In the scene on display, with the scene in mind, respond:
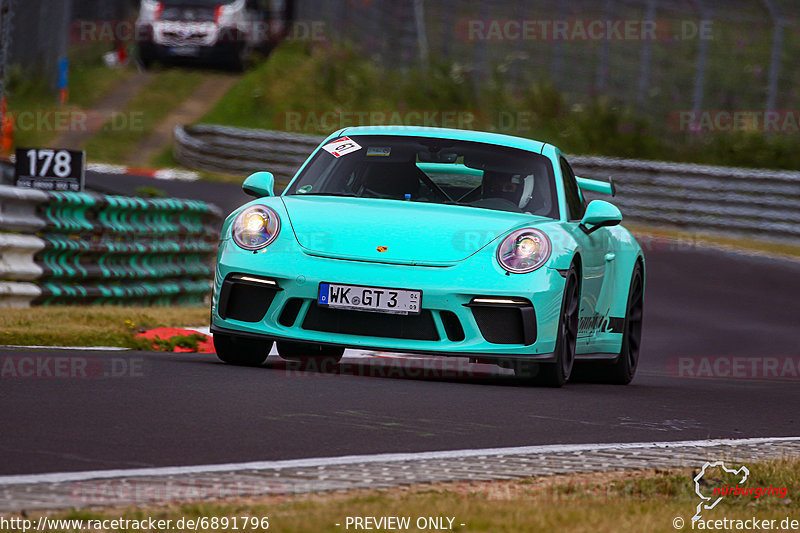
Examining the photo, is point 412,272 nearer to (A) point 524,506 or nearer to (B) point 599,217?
(B) point 599,217

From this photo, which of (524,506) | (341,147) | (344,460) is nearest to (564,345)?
(341,147)

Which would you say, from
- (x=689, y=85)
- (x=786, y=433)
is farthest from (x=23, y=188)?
(x=689, y=85)

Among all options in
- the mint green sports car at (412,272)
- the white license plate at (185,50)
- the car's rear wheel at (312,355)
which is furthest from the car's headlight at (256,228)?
the white license plate at (185,50)

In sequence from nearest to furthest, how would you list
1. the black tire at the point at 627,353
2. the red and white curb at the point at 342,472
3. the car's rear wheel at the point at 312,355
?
the red and white curb at the point at 342,472 → the car's rear wheel at the point at 312,355 → the black tire at the point at 627,353

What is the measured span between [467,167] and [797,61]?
53.3 feet

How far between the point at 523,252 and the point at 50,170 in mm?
4931

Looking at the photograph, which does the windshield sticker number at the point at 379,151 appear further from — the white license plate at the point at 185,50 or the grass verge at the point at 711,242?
the white license plate at the point at 185,50

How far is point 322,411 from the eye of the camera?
6484mm

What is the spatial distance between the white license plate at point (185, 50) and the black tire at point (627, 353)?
90.8ft

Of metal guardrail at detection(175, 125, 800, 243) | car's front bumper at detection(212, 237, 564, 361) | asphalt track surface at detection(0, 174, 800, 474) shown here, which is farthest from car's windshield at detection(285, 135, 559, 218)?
metal guardrail at detection(175, 125, 800, 243)

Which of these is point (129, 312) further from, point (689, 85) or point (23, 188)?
point (689, 85)

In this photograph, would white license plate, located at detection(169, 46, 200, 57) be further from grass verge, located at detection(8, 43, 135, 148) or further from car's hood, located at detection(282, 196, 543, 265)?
car's hood, located at detection(282, 196, 543, 265)

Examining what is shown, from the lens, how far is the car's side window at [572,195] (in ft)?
29.9

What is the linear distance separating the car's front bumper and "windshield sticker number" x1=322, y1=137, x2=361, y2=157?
1.30 m
